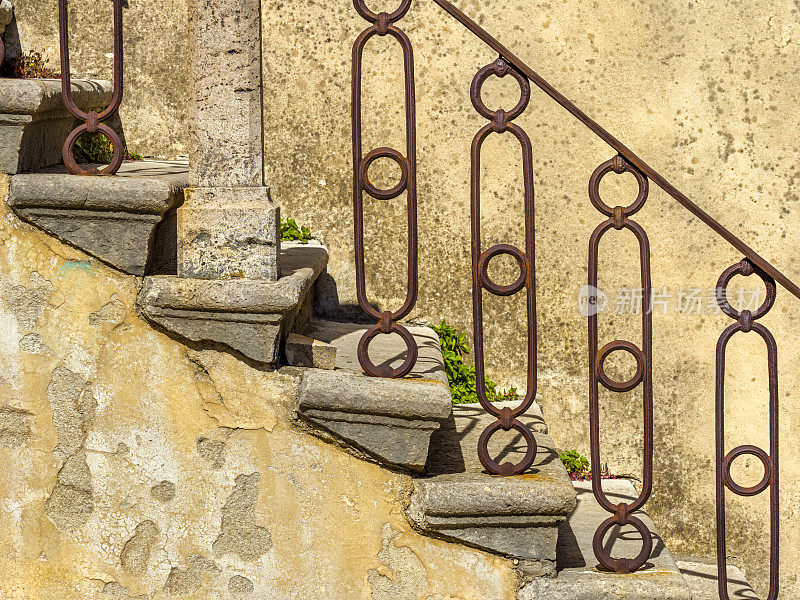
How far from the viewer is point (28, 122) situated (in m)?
2.40

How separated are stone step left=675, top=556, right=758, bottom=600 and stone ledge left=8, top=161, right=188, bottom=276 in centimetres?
214

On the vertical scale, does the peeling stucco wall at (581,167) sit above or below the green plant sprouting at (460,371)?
above

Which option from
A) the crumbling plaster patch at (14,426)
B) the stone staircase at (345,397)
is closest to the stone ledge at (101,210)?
the stone staircase at (345,397)

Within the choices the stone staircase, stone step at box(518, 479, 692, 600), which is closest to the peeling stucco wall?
stone step at box(518, 479, 692, 600)

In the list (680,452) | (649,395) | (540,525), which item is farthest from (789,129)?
(540,525)

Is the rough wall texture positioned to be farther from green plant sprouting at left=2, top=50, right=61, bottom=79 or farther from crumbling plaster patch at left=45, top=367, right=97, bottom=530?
green plant sprouting at left=2, top=50, right=61, bottom=79

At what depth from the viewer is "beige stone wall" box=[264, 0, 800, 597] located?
3887mm

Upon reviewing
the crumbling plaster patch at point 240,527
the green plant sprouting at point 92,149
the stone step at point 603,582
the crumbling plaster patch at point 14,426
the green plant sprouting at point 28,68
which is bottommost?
the stone step at point 603,582

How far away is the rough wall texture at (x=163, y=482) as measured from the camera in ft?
7.93

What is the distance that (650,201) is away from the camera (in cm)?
394

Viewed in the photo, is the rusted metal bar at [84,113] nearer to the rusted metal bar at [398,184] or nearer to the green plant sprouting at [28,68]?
the rusted metal bar at [398,184]

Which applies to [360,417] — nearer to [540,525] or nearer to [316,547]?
[316,547]

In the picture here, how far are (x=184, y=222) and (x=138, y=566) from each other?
39.1 inches

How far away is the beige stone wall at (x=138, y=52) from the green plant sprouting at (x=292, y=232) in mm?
685
